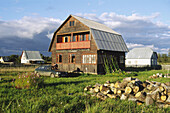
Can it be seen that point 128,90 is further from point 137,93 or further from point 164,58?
point 164,58

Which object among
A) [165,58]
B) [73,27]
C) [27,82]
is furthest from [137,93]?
[165,58]

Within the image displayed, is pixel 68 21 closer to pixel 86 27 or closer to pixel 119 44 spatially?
pixel 86 27

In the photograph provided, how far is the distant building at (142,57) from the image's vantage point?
48.9 meters

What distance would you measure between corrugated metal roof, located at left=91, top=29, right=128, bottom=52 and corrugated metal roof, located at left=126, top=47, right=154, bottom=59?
24230 millimetres

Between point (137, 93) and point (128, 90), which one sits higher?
point (128, 90)

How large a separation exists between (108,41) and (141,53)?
1220 inches

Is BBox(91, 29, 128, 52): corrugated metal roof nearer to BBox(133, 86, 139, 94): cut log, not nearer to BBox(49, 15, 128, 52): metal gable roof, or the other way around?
BBox(49, 15, 128, 52): metal gable roof

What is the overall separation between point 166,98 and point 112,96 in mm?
2637

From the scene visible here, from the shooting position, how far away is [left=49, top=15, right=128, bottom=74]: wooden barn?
22.1 m

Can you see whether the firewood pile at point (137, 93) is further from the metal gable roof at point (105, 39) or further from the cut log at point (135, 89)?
the metal gable roof at point (105, 39)

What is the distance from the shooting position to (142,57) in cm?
5012

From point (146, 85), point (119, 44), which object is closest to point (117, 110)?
point (146, 85)

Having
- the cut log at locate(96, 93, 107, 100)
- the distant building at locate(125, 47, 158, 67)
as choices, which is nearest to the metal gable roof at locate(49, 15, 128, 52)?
the cut log at locate(96, 93, 107, 100)

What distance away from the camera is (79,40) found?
2528cm
